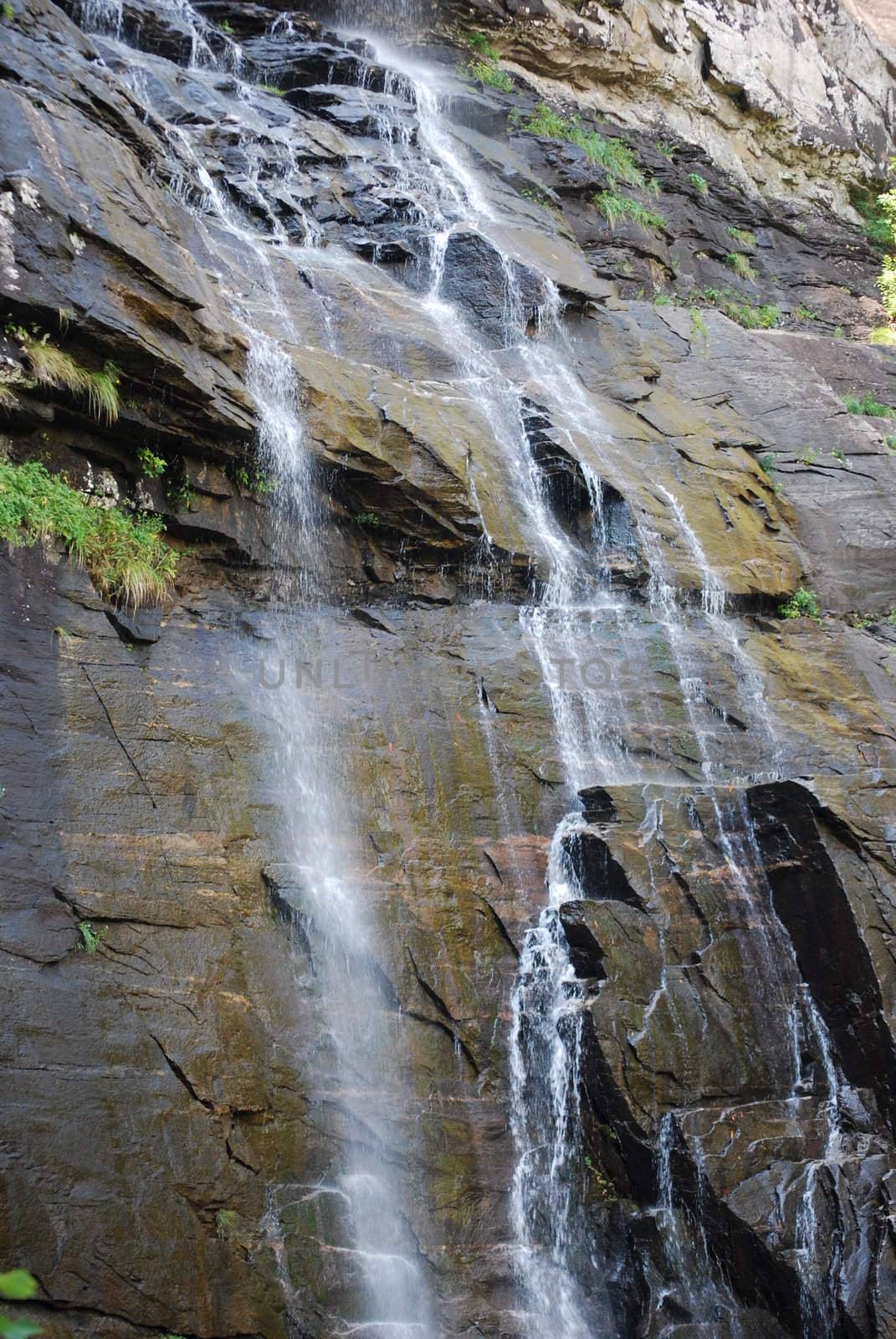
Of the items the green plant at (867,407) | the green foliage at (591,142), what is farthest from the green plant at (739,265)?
the green plant at (867,407)

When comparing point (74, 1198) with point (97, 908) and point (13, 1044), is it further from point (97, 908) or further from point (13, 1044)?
point (97, 908)

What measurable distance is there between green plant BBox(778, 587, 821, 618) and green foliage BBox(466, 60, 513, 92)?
44.3ft

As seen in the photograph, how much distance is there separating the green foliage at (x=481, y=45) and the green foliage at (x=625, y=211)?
169 inches

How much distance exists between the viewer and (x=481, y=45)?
20.7 meters

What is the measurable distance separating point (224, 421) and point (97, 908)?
464 centimetres

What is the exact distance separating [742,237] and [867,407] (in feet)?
21.8

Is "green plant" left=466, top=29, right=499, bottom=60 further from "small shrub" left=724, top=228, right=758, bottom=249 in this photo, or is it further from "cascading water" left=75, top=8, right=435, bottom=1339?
"cascading water" left=75, top=8, right=435, bottom=1339

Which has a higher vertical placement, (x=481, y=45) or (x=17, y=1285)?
(x=481, y=45)

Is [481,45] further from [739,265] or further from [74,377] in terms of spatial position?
[74,377]

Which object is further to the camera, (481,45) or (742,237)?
(742,237)

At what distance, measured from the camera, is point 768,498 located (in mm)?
13695

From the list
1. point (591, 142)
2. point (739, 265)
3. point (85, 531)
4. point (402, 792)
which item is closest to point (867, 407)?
point (739, 265)

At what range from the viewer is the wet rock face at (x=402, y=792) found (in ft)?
21.0

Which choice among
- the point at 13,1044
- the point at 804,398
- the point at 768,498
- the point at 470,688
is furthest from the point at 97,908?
the point at 804,398
